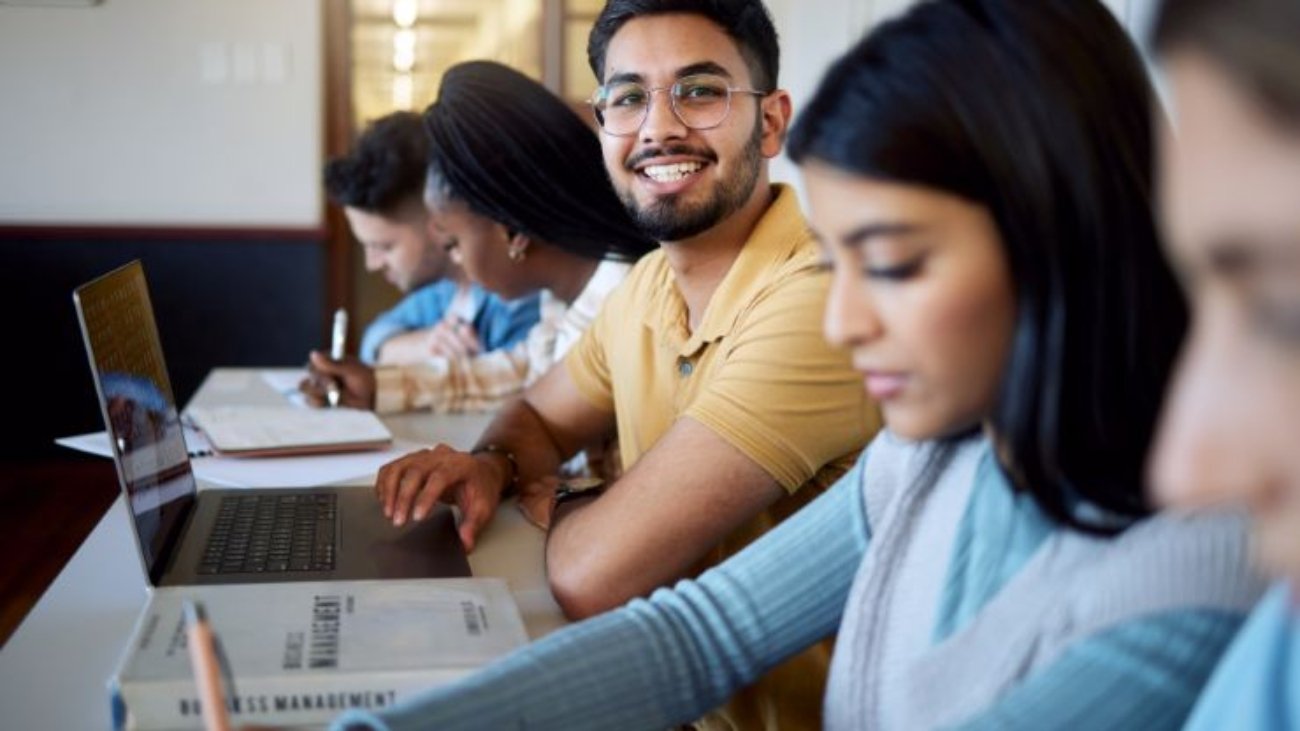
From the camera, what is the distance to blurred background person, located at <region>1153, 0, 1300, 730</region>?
38 cm

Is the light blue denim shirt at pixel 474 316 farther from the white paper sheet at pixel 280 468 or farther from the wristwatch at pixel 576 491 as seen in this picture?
the wristwatch at pixel 576 491

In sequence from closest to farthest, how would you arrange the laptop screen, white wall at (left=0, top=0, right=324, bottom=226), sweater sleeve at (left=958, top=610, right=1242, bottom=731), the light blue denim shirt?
sweater sleeve at (left=958, top=610, right=1242, bottom=731), the laptop screen, the light blue denim shirt, white wall at (left=0, top=0, right=324, bottom=226)

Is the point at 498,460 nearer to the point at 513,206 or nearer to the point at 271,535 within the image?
the point at 271,535

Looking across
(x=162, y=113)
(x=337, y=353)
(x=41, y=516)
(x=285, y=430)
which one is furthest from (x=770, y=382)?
(x=162, y=113)

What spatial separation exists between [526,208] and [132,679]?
52.7 inches

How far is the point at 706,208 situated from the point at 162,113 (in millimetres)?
3262

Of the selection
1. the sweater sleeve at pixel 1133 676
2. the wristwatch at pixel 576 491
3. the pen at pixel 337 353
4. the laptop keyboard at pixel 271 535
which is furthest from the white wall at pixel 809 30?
the sweater sleeve at pixel 1133 676

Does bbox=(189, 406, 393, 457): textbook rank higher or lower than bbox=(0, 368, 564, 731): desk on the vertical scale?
lower

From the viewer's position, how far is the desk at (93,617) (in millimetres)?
907

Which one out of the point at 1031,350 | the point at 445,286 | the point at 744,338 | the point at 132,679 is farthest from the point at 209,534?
the point at 445,286

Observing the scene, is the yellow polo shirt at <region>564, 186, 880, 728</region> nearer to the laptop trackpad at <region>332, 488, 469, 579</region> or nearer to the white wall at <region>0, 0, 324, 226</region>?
the laptop trackpad at <region>332, 488, 469, 579</region>

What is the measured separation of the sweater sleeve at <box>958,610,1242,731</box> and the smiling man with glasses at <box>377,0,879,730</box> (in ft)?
1.61

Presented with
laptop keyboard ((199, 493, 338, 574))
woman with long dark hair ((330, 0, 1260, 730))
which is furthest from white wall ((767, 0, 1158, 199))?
woman with long dark hair ((330, 0, 1260, 730))

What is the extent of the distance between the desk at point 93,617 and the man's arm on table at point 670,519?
0.06 meters
